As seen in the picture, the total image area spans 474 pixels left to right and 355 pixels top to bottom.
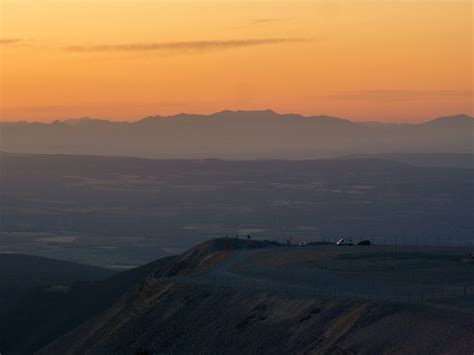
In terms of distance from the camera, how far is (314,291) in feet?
197

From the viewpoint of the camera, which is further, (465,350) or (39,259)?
(39,259)

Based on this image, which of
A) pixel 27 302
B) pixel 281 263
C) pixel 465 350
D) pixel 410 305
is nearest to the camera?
pixel 465 350

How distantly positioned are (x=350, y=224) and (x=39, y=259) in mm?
74469

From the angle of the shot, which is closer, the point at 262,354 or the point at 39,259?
the point at 262,354

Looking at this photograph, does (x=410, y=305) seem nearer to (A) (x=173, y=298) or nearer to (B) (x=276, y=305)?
(B) (x=276, y=305)

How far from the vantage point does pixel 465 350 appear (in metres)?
44.3

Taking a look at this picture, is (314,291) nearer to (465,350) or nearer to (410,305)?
(410,305)

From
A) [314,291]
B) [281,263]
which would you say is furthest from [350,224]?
[314,291]

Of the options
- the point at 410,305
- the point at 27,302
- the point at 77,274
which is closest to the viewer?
the point at 410,305

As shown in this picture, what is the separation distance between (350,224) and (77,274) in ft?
280

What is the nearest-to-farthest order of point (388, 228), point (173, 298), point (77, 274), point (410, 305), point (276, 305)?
point (410, 305) → point (276, 305) → point (173, 298) → point (77, 274) → point (388, 228)

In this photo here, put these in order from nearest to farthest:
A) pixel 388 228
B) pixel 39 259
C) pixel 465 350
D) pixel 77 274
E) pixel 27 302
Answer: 1. pixel 465 350
2. pixel 27 302
3. pixel 77 274
4. pixel 39 259
5. pixel 388 228

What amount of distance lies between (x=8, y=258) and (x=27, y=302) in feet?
126

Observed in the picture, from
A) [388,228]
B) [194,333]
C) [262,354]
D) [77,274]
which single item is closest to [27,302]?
[77,274]
